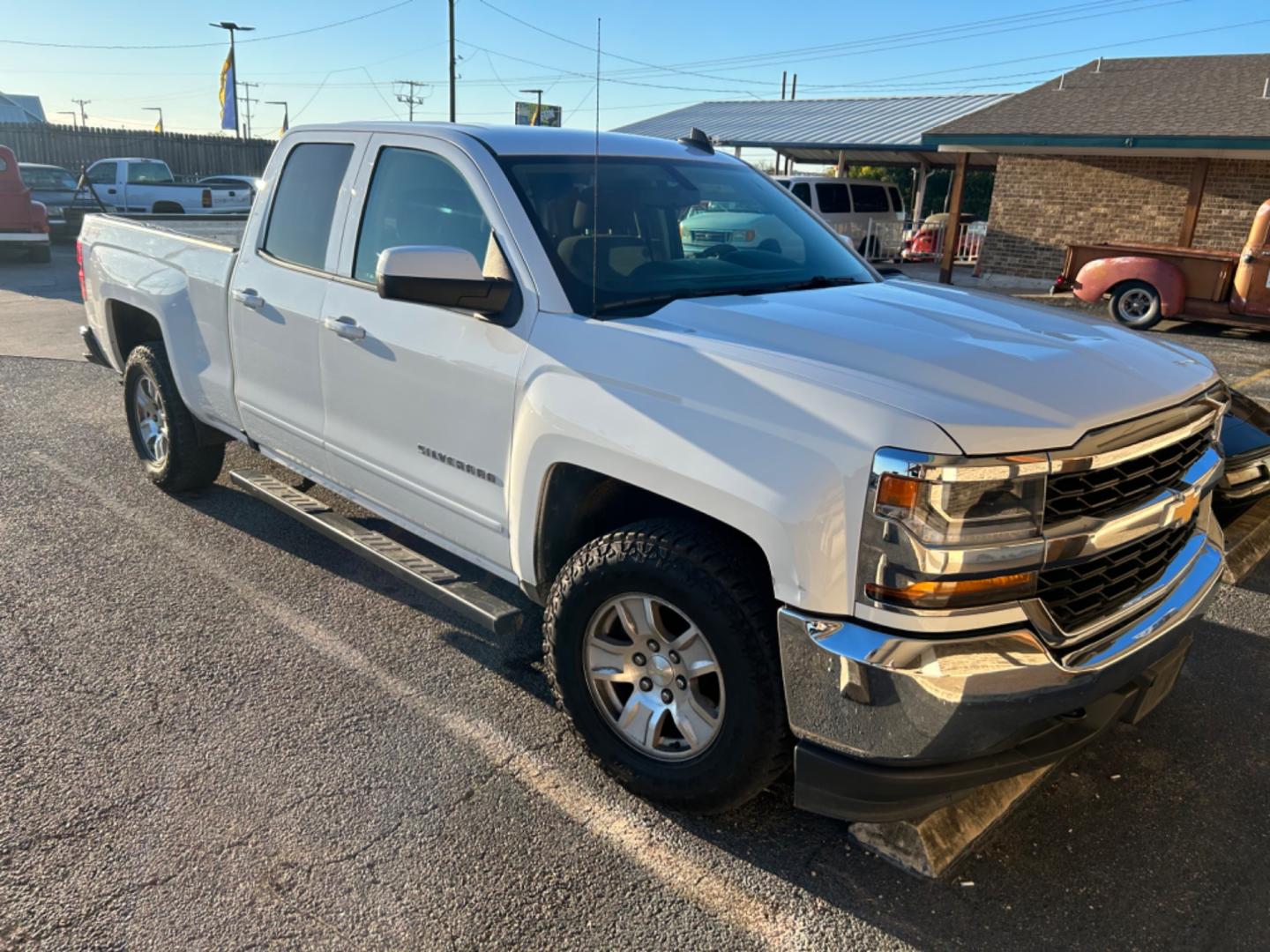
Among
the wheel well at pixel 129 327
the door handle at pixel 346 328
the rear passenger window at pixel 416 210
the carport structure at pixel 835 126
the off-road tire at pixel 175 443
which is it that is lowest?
the off-road tire at pixel 175 443

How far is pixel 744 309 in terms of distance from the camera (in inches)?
119

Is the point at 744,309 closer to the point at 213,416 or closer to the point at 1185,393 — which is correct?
the point at 1185,393

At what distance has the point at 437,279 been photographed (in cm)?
296

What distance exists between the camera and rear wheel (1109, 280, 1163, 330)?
43.3 feet

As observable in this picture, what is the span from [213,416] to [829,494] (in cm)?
374

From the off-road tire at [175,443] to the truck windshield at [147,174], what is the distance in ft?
61.6

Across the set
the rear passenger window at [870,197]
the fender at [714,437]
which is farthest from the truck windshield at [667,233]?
the rear passenger window at [870,197]

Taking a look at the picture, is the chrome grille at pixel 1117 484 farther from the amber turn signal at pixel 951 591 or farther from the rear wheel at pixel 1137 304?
the rear wheel at pixel 1137 304

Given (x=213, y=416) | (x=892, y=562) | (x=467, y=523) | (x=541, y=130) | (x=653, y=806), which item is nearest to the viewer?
(x=892, y=562)

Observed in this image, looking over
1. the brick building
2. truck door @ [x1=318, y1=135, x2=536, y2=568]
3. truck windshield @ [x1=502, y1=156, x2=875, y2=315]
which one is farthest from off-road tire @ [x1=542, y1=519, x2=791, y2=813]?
the brick building

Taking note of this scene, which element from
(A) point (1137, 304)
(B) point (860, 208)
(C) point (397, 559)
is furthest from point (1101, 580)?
(B) point (860, 208)

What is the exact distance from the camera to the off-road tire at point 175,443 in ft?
16.9

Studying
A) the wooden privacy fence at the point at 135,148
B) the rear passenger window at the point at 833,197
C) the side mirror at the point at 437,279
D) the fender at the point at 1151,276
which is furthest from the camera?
the wooden privacy fence at the point at 135,148

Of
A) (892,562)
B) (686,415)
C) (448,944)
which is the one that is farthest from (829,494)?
(448,944)
